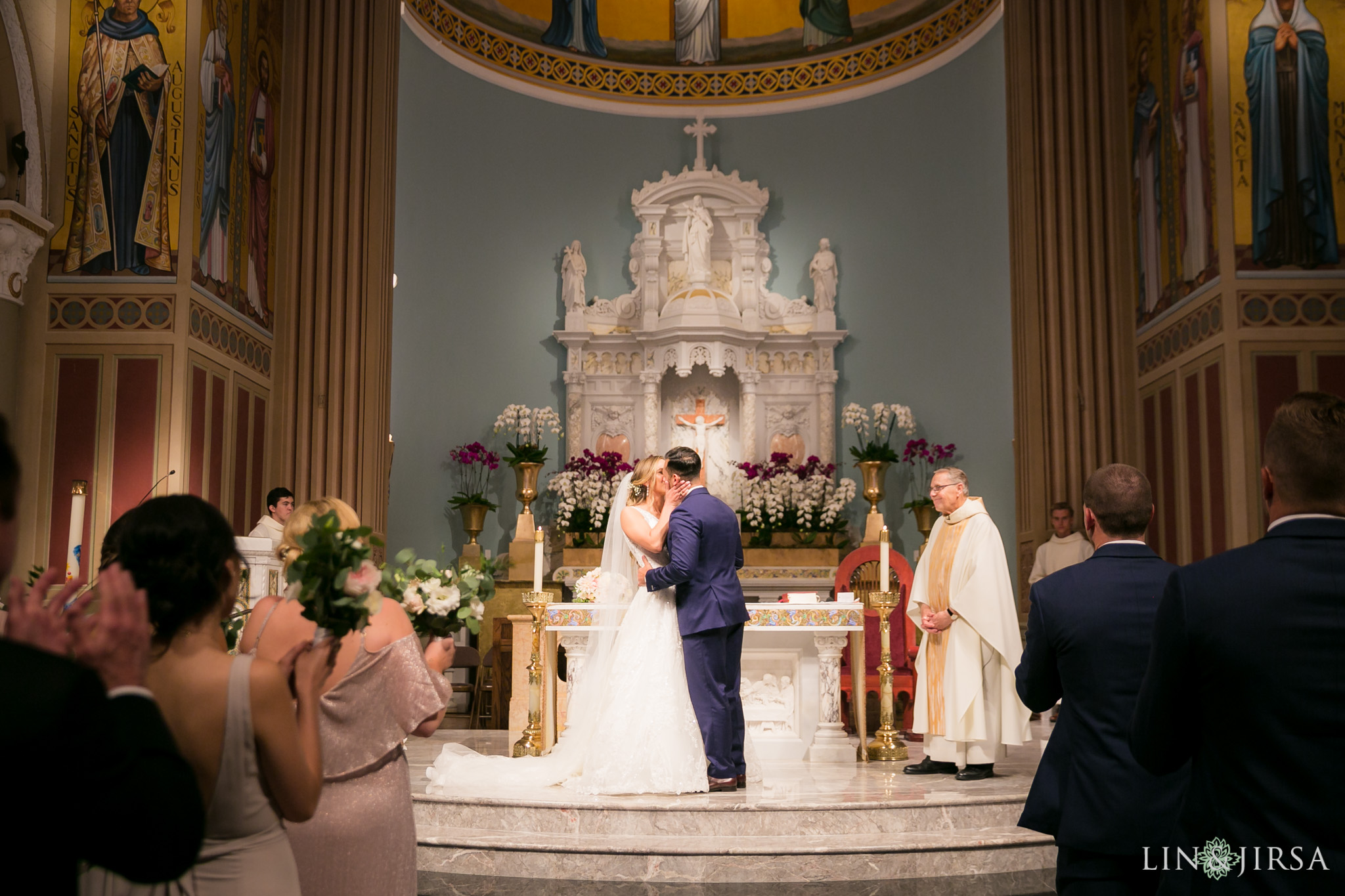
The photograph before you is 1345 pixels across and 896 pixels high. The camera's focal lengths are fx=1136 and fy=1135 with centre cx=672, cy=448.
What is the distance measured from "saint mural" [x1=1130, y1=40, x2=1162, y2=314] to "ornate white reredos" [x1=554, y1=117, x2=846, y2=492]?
11.1ft

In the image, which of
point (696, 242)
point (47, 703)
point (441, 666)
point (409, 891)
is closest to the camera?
point (47, 703)

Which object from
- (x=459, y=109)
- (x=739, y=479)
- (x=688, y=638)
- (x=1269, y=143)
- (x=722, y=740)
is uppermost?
(x=459, y=109)

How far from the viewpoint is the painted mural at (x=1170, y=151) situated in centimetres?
752

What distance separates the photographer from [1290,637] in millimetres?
1794

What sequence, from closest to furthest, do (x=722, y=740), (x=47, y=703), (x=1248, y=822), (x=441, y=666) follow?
(x=47, y=703) < (x=1248, y=822) < (x=441, y=666) < (x=722, y=740)

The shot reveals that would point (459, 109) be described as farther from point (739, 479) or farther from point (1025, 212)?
point (1025, 212)

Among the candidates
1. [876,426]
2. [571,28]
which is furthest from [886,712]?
[571,28]

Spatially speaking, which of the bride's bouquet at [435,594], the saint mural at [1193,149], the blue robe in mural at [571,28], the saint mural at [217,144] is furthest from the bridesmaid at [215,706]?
the blue robe in mural at [571,28]

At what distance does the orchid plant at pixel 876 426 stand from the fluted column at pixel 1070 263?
4.91ft

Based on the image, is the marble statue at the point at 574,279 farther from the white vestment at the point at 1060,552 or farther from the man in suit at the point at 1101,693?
the man in suit at the point at 1101,693

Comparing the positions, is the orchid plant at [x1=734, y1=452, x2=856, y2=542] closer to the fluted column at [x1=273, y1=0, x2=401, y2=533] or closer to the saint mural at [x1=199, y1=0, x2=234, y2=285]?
the fluted column at [x1=273, y1=0, x2=401, y2=533]

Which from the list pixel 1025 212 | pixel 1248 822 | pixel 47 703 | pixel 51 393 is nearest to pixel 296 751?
pixel 47 703

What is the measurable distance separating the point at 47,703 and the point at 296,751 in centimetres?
69

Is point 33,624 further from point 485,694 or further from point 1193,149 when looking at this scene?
point 485,694
